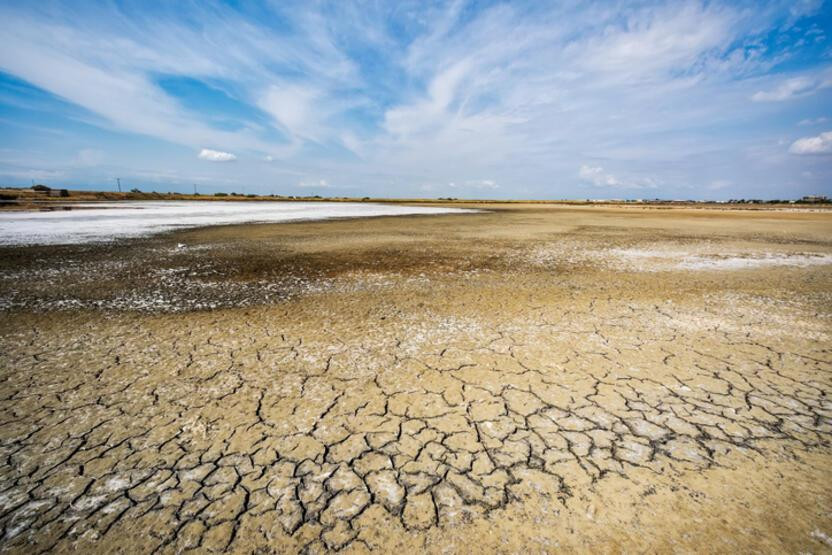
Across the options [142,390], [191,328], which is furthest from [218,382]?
[191,328]

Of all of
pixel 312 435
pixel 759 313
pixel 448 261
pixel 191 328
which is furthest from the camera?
pixel 448 261

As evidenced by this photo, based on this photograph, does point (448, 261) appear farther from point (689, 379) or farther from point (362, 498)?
point (362, 498)

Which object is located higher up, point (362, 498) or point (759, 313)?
point (759, 313)

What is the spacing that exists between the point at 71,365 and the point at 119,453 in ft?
8.11

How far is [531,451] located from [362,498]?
1535 millimetres

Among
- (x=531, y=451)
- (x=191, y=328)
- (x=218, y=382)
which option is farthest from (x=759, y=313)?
(x=191, y=328)

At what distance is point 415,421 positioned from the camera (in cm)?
344

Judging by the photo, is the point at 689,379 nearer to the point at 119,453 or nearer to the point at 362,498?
the point at 362,498

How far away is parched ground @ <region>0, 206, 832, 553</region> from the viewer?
93.3 inches

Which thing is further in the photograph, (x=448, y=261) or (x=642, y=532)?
(x=448, y=261)

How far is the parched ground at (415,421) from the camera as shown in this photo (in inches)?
93.3

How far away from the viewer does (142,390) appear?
3.92 m

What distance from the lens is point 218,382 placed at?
13.5 ft

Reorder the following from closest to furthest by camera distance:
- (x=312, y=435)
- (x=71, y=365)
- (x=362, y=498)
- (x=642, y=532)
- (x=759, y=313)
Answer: (x=642, y=532) < (x=362, y=498) < (x=312, y=435) < (x=71, y=365) < (x=759, y=313)
